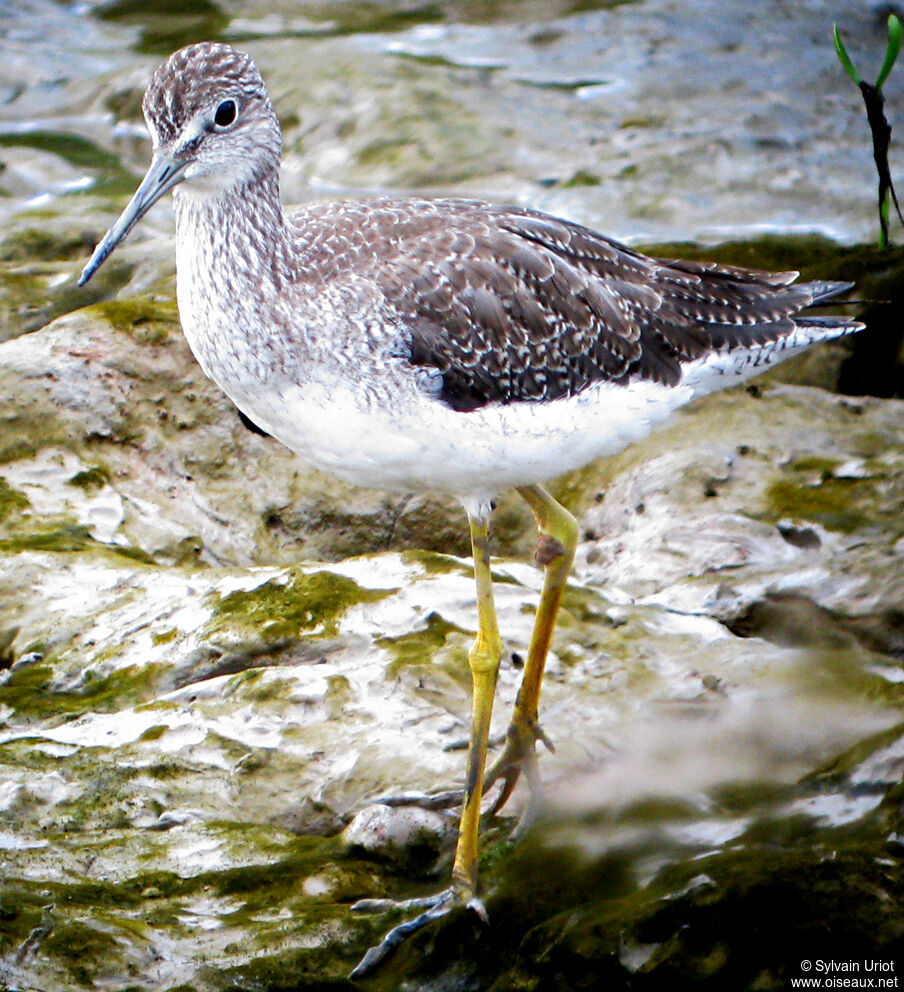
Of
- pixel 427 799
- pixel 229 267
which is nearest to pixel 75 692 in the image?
pixel 427 799

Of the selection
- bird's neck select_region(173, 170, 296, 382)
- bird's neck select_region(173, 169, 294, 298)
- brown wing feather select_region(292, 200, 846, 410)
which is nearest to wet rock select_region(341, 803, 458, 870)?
brown wing feather select_region(292, 200, 846, 410)

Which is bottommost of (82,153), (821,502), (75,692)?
(75,692)

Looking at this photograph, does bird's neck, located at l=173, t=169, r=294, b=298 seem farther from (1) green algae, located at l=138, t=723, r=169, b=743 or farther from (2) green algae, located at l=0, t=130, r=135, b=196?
(2) green algae, located at l=0, t=130, r=135, b=196

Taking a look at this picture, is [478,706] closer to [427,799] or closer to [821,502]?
[427,799]

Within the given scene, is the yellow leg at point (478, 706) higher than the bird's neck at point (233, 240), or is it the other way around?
the bird's neck at point (233, 240)

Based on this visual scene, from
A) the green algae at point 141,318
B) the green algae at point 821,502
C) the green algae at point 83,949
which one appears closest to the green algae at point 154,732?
the green algae at point 83,949

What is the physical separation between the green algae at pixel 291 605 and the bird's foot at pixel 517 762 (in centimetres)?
104

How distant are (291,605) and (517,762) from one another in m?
1.42

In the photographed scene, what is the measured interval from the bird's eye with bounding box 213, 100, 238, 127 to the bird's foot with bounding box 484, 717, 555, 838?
9.34ft

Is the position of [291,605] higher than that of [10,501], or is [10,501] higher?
[10,501]

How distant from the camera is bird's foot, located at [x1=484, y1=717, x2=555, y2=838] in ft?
19.3

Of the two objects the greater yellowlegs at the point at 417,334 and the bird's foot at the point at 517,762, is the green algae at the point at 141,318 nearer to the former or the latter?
the greater yellowlegs at the point at 417,334

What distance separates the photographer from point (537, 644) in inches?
240

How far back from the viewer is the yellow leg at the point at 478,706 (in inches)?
210
